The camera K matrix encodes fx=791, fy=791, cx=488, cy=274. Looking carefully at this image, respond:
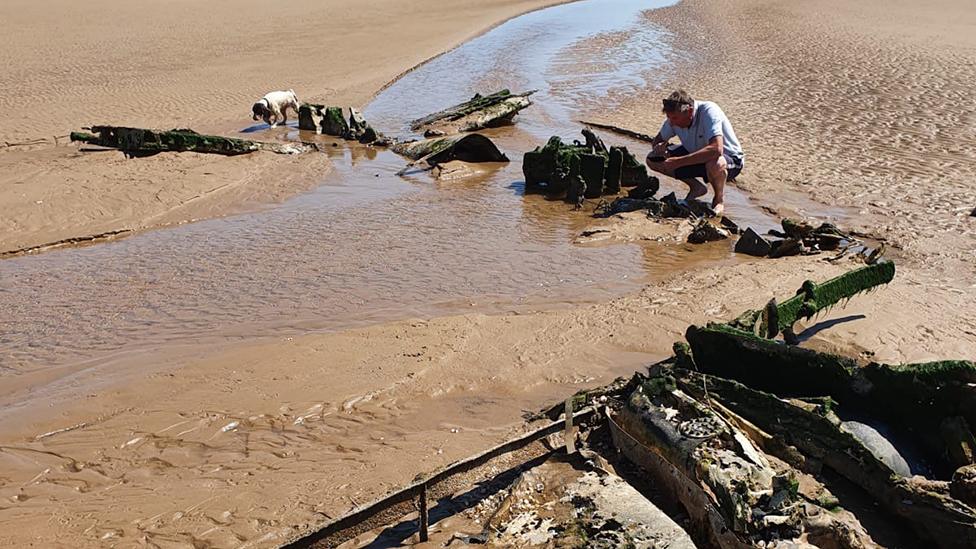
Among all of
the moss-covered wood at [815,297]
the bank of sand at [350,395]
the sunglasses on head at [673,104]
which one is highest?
the sunglasses on head at [673,104]

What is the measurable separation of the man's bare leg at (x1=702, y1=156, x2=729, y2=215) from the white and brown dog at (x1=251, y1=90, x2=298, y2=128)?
8569 mm

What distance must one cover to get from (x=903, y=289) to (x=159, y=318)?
5.89m

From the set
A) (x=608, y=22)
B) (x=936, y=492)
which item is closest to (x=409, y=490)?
(x=936, y=492)

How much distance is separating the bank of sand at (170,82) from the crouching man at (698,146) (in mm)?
4703

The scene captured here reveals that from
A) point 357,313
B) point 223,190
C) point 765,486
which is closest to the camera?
point 765,486

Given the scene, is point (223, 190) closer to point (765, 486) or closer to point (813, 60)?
point (765, 486)

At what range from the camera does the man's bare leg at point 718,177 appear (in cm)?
820

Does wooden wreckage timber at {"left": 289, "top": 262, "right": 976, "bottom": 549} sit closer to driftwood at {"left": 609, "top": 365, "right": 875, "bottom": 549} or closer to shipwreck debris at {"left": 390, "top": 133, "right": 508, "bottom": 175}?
driftwood at {"left": 609, "top": 365, "right": 875, "bottom": 549}

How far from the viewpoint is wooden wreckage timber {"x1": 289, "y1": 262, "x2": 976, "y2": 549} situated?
127 inches

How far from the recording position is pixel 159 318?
628cm

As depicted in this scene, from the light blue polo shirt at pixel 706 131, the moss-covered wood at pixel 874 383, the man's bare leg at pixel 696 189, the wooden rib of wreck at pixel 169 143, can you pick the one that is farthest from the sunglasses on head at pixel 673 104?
the wooden rib of wreck at pixel 169 143

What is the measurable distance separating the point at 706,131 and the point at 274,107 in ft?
28.3

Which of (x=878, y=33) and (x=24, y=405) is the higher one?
(x=878, y=33)

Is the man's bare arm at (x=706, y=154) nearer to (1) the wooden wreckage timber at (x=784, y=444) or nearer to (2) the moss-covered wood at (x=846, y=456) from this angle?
(1) the wooden wreckage timber at (x=784, y=444)
